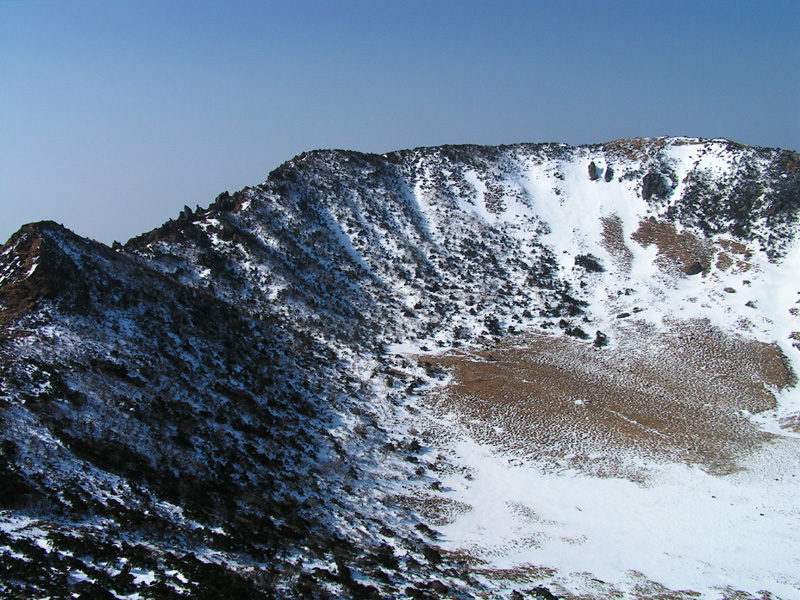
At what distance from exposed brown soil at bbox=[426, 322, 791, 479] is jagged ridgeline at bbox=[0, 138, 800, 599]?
3173 millimetres

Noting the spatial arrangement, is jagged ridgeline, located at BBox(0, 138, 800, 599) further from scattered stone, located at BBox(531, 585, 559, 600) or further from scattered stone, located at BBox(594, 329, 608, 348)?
scattered stone, located at BBox(594, 329, 608, 348)

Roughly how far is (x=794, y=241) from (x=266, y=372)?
65384mm

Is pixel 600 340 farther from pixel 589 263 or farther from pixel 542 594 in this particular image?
pixel 542 594

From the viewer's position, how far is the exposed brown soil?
34812 mm

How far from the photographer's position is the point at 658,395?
41.8m

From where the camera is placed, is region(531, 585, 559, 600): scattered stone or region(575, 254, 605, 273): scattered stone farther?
region(575, 254, 605, 273): scattered stone

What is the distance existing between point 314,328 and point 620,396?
2850cm

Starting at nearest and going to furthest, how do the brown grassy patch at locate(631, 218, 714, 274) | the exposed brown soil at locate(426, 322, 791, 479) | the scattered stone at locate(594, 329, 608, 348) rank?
1. the exposed brown soil at locate(426, 322, 791, 479)
2. the scattered stone at locate(594, 329, 608, 348)
3. the brown grassy patch at locate(631, 218, 714, 274)

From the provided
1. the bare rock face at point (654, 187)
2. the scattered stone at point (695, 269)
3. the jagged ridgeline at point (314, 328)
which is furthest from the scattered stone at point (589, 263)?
the bare rock face at point (654, 187)

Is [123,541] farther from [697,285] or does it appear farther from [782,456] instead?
[697,285]

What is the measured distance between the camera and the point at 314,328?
49.0m

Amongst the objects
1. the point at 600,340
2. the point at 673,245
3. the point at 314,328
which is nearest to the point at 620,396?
the point at 600,340

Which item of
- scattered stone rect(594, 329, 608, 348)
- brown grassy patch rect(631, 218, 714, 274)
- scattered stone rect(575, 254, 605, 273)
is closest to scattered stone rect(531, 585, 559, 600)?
scattered stone rect(594, 329, 608, 348)

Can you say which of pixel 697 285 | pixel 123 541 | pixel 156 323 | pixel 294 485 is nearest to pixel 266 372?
pixel 156 323
